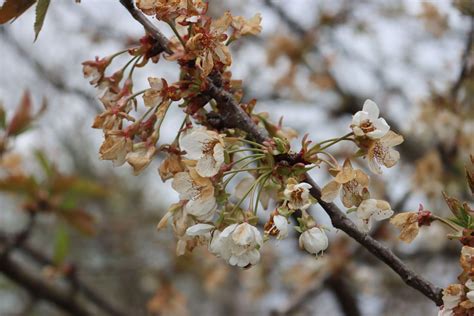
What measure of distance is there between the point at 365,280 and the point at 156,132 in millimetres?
2604

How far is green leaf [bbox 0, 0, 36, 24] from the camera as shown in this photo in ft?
3.25

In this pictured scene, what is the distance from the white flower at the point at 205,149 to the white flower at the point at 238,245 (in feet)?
0.33

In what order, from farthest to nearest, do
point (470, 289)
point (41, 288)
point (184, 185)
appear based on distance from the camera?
point (41, 288) → point (184, 185) → point (470, 289)

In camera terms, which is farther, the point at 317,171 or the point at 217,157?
the point at 317,171

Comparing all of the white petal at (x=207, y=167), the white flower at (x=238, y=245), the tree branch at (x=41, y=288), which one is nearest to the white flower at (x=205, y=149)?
the white petal at (x=207, y=167)

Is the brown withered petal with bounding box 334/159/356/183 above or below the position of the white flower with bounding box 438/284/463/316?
above

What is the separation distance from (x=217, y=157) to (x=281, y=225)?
0.15 metres

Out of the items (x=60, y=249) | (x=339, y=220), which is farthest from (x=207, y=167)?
(x=60, y=249)

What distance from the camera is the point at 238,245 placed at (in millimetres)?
913

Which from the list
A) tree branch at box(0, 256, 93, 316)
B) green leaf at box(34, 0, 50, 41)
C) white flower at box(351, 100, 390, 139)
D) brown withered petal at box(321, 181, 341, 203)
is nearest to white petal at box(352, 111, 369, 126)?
white flower at box(351, 100, 390, 139)

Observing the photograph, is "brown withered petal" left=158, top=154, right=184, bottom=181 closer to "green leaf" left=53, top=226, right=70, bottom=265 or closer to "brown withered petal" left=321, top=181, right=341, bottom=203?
"brown withered petal" left=321, top=181, right=341, bottom=203

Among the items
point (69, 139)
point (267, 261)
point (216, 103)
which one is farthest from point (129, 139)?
point (69, 139)

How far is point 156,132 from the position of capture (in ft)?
3.41

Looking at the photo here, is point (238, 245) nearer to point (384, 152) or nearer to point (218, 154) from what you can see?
point (218, 154)
